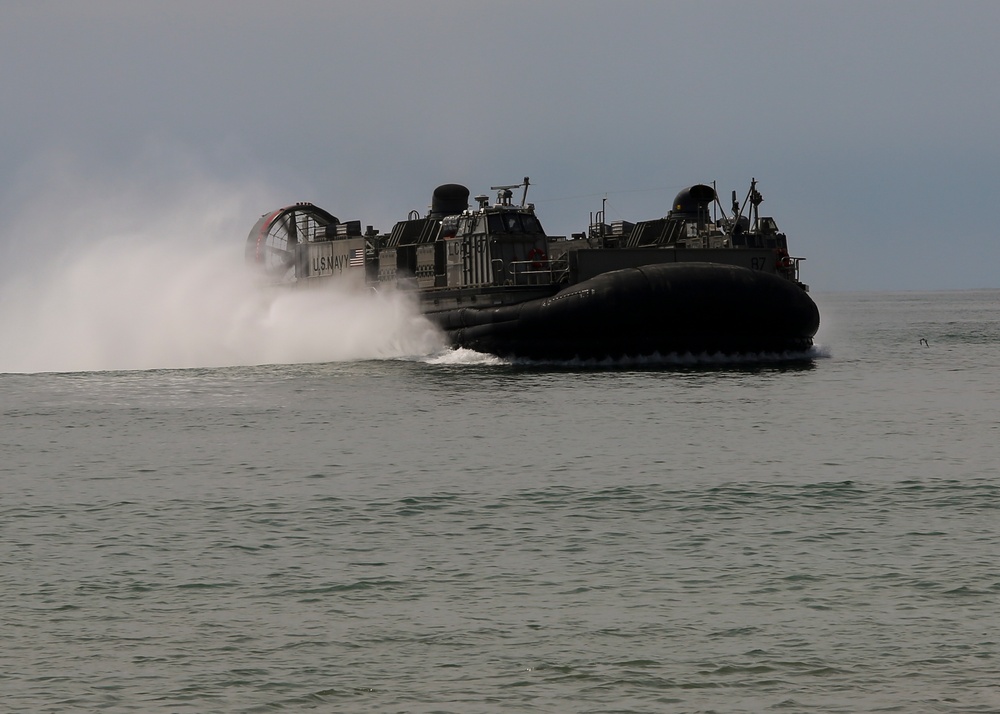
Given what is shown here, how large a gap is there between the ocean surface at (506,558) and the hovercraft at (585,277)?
5.37 metres

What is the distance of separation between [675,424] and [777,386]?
636 cm

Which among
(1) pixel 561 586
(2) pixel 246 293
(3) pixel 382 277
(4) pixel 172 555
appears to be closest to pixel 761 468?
(1) pixel 561 586

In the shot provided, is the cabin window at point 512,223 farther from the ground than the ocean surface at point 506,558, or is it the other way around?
the cabin window at point 512,223

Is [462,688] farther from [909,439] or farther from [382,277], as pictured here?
[382,277]

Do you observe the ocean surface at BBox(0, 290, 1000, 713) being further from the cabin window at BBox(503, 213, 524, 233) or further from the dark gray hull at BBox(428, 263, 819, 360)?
the cabin window at BBox(503, 213, 524, 233)

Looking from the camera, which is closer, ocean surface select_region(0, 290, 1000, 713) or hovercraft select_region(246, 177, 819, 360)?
ocean surface select_region(0, 290, 1000, 713)

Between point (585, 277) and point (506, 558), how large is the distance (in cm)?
2015

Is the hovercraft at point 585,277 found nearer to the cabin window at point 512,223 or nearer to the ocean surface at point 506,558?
the cabin window at point 512,223

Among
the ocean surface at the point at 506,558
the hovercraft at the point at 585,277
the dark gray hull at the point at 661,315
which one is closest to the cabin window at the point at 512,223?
the hovercraft at the point at 585,277

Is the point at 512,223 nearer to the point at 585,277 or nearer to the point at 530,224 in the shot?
the point at 530,224

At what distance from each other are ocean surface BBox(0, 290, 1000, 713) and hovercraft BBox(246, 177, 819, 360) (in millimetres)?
5367

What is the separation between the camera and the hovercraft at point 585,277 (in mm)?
29422

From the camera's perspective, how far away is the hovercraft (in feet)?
96.5

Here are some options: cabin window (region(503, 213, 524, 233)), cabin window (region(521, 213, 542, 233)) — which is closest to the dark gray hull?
cabin window (region(503, 213, 524, 233))
